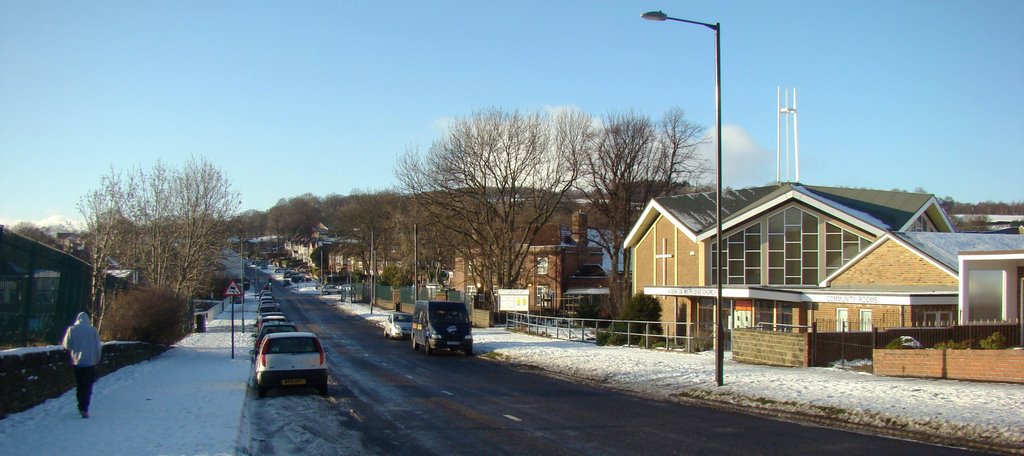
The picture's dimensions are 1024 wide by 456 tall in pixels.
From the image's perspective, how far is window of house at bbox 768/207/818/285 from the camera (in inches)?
1548

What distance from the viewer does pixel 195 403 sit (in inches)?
593

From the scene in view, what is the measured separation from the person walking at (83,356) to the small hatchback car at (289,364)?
220 inches

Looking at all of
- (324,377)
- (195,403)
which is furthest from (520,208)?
(195,403)

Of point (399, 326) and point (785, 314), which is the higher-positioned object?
point (785, 314)

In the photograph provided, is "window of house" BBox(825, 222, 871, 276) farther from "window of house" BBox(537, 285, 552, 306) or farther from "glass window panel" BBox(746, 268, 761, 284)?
"window of house" BBox(537, 285, 552, 306)

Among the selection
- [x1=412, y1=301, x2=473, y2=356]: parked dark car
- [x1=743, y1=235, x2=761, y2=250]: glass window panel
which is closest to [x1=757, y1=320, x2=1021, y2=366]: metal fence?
[x1=412, y1=301, x2=473, y2=356]: parked dark car

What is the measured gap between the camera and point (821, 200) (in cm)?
3781

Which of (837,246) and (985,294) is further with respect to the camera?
(837,246)

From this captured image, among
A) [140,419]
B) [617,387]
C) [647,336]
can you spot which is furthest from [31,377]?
[647,336]

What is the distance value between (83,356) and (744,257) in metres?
33.7

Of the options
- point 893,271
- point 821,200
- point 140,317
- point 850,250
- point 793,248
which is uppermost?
point 821,200

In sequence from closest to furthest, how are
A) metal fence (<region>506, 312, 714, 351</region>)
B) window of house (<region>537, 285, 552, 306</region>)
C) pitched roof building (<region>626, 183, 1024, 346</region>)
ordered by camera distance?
pitched roof building (<region>626, 183, 1024, 346</region>), metal fence (<region>506, 312, 714, 351</region>), window of house (<region>537, 285, 552, 306</region>)

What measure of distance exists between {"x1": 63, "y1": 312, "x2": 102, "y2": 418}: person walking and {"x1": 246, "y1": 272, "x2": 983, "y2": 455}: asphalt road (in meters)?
2.58

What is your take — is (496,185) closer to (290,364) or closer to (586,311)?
(586,311)
